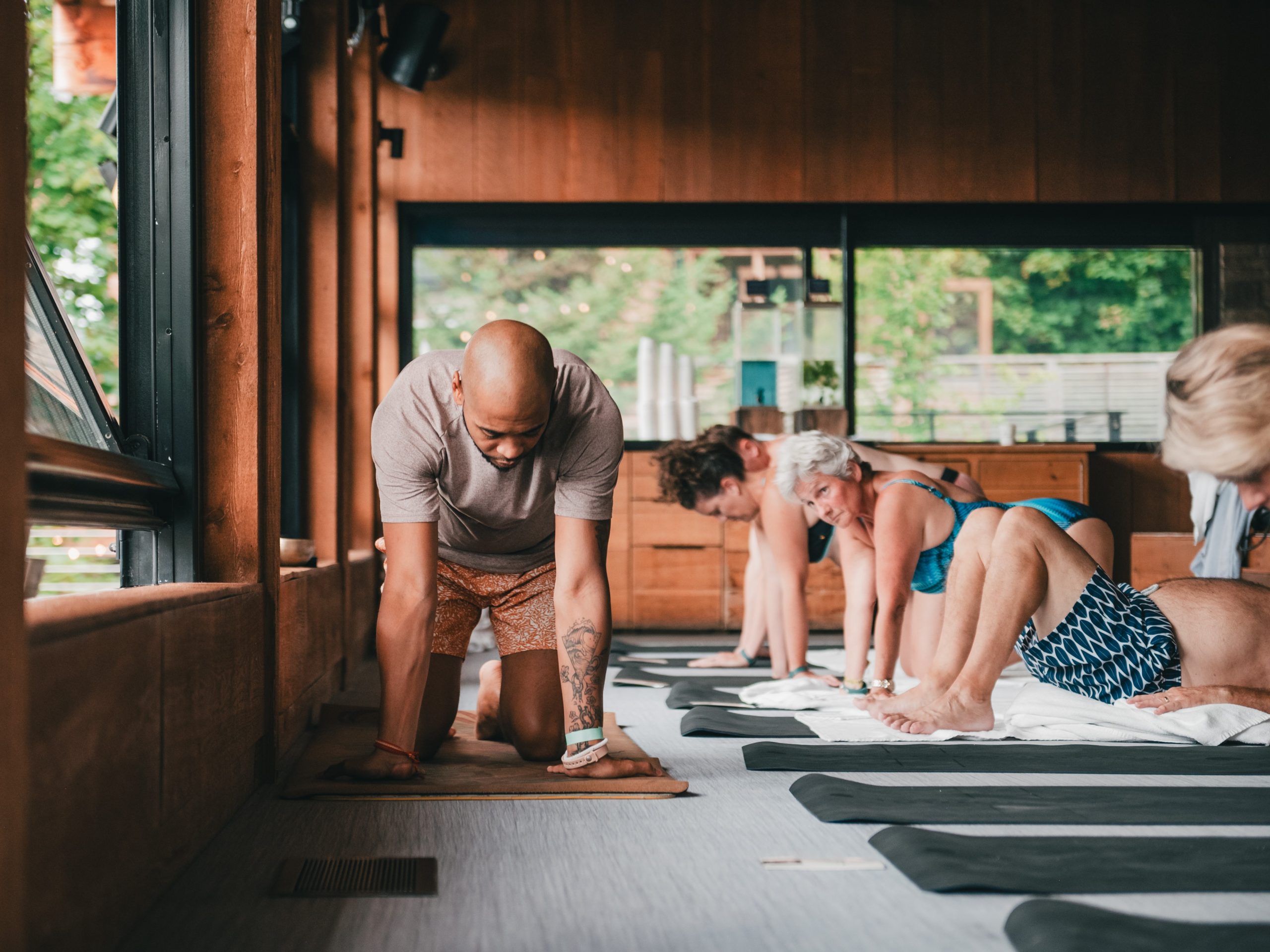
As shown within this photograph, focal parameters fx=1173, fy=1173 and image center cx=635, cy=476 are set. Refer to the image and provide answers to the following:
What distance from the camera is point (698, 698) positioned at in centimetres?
355

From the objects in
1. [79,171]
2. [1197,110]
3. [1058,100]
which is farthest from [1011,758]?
[1197,110]

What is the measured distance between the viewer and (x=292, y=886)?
163 centimetres

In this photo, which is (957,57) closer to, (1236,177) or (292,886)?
(1236,177)

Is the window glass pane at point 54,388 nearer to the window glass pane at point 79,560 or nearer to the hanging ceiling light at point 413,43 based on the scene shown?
the window glass pane at point 79,560

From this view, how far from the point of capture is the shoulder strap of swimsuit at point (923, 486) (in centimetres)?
343

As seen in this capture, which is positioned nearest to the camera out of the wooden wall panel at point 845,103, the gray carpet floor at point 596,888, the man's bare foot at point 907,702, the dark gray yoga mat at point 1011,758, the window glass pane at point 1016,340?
the gray carpet floor at point 596,888

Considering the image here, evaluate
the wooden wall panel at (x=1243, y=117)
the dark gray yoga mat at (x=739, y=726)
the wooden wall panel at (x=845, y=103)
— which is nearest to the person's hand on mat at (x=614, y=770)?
the dark gray yoga mat at (x=739, y=726)

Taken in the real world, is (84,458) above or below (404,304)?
below

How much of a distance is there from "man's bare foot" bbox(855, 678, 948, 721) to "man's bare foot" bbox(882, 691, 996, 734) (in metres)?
0.04

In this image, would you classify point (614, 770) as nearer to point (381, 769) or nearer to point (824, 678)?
point (381, 769)

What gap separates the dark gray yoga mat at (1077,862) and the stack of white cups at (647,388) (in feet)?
15.1

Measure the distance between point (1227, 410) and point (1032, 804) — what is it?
0.80 m

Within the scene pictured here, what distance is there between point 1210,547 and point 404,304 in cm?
417

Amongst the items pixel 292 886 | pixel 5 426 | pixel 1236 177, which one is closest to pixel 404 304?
pixel 1236 177
